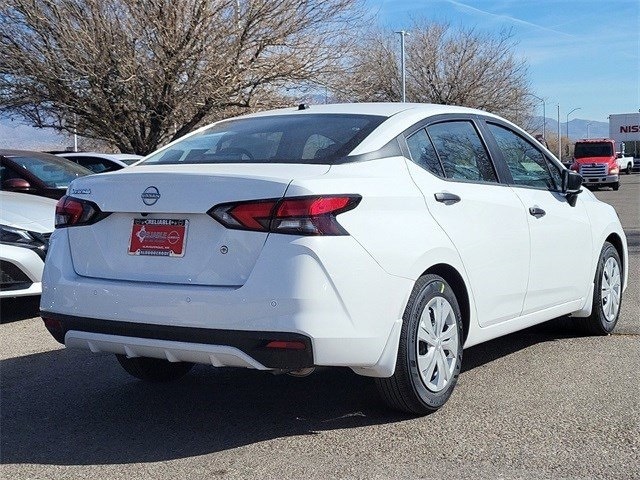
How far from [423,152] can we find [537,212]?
1085 millimetres

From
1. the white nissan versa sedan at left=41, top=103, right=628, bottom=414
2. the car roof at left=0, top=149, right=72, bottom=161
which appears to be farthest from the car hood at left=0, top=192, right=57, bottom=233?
the white nissan versa sedan at left=41, top=103, right=628, bottom=414

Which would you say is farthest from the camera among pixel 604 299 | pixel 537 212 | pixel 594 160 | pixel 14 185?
pixel 594 160

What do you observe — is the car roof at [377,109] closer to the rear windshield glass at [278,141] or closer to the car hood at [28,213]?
the rear windshield glass at [278,141]

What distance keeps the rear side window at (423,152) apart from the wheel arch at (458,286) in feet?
1.75

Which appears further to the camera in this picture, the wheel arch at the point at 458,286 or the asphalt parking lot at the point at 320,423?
the wheel arch at the point at 458,286

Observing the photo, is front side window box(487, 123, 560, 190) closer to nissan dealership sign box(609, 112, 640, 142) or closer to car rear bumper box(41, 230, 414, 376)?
car rear bumper box(41, 230, 414, 376)

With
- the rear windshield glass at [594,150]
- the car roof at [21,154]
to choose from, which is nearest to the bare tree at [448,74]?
the rear windshield glass at [594,150]

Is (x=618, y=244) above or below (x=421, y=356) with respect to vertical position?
above

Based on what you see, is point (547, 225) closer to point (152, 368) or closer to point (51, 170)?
point (152, 368)

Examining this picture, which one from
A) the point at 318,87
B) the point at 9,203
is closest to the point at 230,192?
the point at 9,203

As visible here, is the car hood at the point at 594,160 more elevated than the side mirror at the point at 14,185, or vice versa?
the side mirror at the point at 14,185

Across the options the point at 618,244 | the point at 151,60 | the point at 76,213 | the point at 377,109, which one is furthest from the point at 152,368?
the point at 151,60

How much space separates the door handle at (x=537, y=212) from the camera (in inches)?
207

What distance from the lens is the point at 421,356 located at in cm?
427
